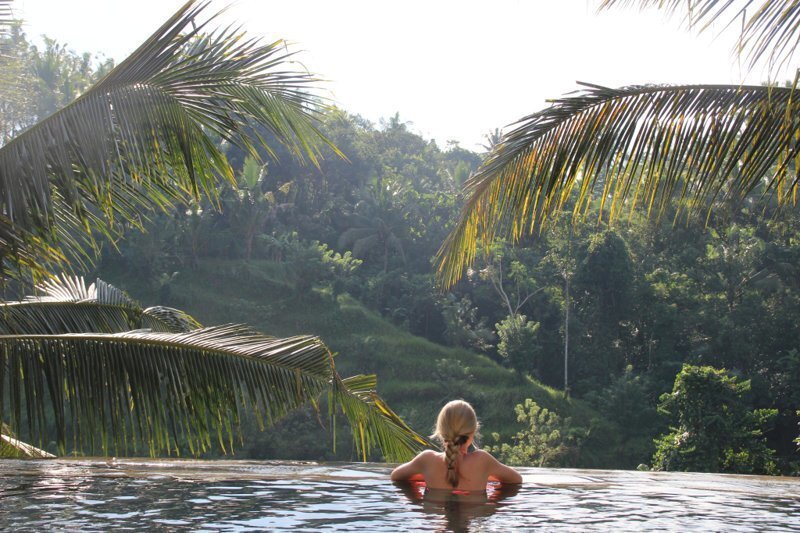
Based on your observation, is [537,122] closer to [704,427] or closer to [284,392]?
[284,392]

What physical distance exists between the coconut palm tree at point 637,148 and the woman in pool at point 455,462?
34.4 inches

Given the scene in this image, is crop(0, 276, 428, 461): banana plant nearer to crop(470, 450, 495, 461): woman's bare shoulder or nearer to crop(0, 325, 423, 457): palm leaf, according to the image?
crop(0, 325, 423, 457): palm leaf

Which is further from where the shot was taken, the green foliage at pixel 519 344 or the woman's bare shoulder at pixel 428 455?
the green foliage at pixel 519 344

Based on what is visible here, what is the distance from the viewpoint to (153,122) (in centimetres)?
464

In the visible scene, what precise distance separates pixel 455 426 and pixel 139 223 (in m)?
1.87

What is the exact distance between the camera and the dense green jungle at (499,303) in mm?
30516

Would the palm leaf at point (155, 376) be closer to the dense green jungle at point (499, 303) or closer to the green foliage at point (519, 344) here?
the dense green jungle at point (499, 303)

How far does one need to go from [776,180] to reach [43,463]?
4.50 metres

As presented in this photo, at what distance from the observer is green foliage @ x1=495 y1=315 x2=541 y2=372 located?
33.7m

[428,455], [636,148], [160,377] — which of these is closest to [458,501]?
[428,455]

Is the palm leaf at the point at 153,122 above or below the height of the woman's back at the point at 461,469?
above

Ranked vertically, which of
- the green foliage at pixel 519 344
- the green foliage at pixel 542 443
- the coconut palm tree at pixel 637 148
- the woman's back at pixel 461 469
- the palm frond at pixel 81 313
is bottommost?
the green foliage at pixel 542 443

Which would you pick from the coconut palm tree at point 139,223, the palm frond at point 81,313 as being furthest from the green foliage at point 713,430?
the coconut palm tree at point 139,223

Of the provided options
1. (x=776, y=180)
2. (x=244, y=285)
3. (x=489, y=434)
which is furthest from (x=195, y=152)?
(x=244, y=285)
